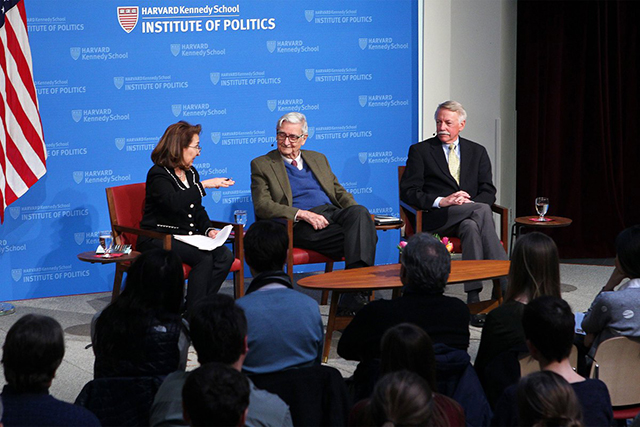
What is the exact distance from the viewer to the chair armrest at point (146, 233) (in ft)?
16.0

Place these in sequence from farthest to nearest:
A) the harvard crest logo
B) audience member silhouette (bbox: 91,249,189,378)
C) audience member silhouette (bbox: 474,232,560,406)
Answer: the harvard crest logo
audience member silhouette (bbox: 474,232,560,406)
audience member silhouette (bbox: 91,249,189,378)

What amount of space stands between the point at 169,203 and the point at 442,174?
1.92m

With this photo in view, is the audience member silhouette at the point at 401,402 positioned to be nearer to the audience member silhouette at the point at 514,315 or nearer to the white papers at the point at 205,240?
the audience member silhouette at the point at 514,315

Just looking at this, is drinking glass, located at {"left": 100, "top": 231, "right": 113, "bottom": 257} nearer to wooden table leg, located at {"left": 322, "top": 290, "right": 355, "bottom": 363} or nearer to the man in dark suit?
wooden table leg, located at {"left": 322, "top": 290, "right": 355, "bottom": 363}

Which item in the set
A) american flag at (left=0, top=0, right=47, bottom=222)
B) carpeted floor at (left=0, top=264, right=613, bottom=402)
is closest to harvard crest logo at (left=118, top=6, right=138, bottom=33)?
american flag at (left=0, top=0, right=47, bottom=222)

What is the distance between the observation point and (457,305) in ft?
9.95

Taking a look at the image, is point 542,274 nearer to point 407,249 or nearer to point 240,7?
point 407,249

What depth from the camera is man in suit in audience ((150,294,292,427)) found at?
2.38 meters

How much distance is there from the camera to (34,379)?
7.47 feet

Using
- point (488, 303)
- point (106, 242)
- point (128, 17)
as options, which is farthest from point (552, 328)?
point (128, 17)

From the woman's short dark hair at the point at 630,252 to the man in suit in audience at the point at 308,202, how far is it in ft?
7.36

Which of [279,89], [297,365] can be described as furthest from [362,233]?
[297,365]

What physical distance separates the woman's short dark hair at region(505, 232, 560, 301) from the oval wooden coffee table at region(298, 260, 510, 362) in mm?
980

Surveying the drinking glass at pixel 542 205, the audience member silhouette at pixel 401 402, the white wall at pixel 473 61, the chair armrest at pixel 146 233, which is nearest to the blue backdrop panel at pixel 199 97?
the white wall at pixel 473 61
